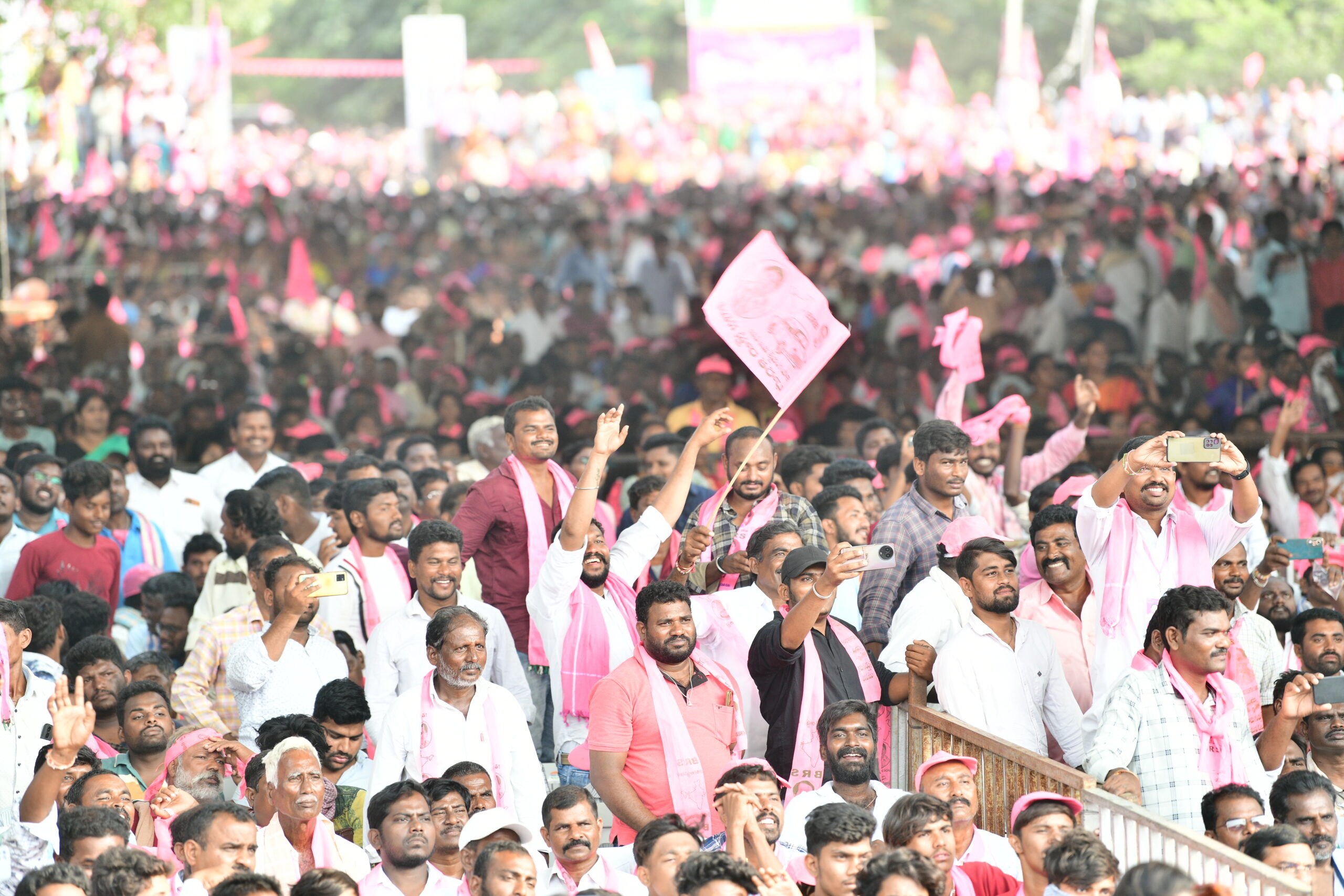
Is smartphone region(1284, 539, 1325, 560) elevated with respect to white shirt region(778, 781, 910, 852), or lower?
elevated

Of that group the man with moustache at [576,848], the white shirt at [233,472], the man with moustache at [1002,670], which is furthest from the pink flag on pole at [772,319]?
the white shirt at [233,472]

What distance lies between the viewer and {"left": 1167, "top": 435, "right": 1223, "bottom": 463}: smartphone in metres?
6.20

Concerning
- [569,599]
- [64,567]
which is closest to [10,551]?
[64,567]

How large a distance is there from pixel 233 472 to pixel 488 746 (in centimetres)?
331

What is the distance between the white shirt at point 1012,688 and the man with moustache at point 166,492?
377 centimetres

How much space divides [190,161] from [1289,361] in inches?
817

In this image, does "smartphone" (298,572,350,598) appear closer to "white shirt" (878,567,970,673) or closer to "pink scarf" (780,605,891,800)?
"pink scarf" (780,605,891,800)

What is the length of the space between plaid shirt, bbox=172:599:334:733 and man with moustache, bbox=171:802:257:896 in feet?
3.99

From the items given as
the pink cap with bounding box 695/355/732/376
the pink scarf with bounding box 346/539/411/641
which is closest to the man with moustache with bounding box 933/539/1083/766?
the pink scarf with bounding box 346/539/411/641

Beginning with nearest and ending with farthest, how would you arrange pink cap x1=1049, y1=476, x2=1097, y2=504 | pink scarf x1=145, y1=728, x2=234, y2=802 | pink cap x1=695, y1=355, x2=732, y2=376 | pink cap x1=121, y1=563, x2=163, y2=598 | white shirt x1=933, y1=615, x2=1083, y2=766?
1. pink scarf x1=145, y1=728, x2=234, y2=802
2. white shirt x1=933, y1=615, x2=1083, y2=766
3. pink cap x1=1049, y1=476, x2=1097, y2=504
4. pink cap x1=121, y1=563, x2=163, y2=598
5. pink cap x1=695, y1=355, x2=732, y2=376

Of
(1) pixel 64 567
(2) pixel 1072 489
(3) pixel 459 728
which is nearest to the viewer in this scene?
(3) pixel 459 728

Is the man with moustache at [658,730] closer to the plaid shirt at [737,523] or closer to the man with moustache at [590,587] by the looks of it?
the man with moustache at [590,587]

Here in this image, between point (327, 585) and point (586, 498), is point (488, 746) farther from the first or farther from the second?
point (586, 498)

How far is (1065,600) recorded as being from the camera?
7.14m
